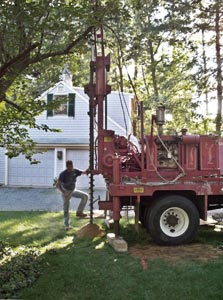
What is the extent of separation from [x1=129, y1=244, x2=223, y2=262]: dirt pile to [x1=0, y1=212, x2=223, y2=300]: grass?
0.85 ft

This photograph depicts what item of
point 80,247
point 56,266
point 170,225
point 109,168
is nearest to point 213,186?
point 170,225

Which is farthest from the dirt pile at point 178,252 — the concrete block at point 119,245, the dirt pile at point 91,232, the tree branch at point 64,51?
the tree branch at point 64,51

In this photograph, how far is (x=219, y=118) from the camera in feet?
55.0

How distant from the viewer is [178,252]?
7.06 m

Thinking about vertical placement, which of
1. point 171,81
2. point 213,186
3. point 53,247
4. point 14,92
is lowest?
point 53,247

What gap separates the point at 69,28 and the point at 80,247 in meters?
4.05

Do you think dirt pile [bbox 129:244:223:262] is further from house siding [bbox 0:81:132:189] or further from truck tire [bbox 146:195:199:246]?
house siding [bbox 0:81:132:189]

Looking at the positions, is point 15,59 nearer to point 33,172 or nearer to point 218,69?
point 218,69

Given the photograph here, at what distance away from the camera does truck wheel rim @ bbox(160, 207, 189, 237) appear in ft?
25.2

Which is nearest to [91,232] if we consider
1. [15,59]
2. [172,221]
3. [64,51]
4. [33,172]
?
[172,221]

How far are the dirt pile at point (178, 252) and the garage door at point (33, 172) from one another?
15.1 m

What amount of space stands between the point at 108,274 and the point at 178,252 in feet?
5.98

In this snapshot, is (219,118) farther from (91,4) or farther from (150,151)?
(91,4)

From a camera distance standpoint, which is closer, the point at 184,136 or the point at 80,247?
the point at 80,247
